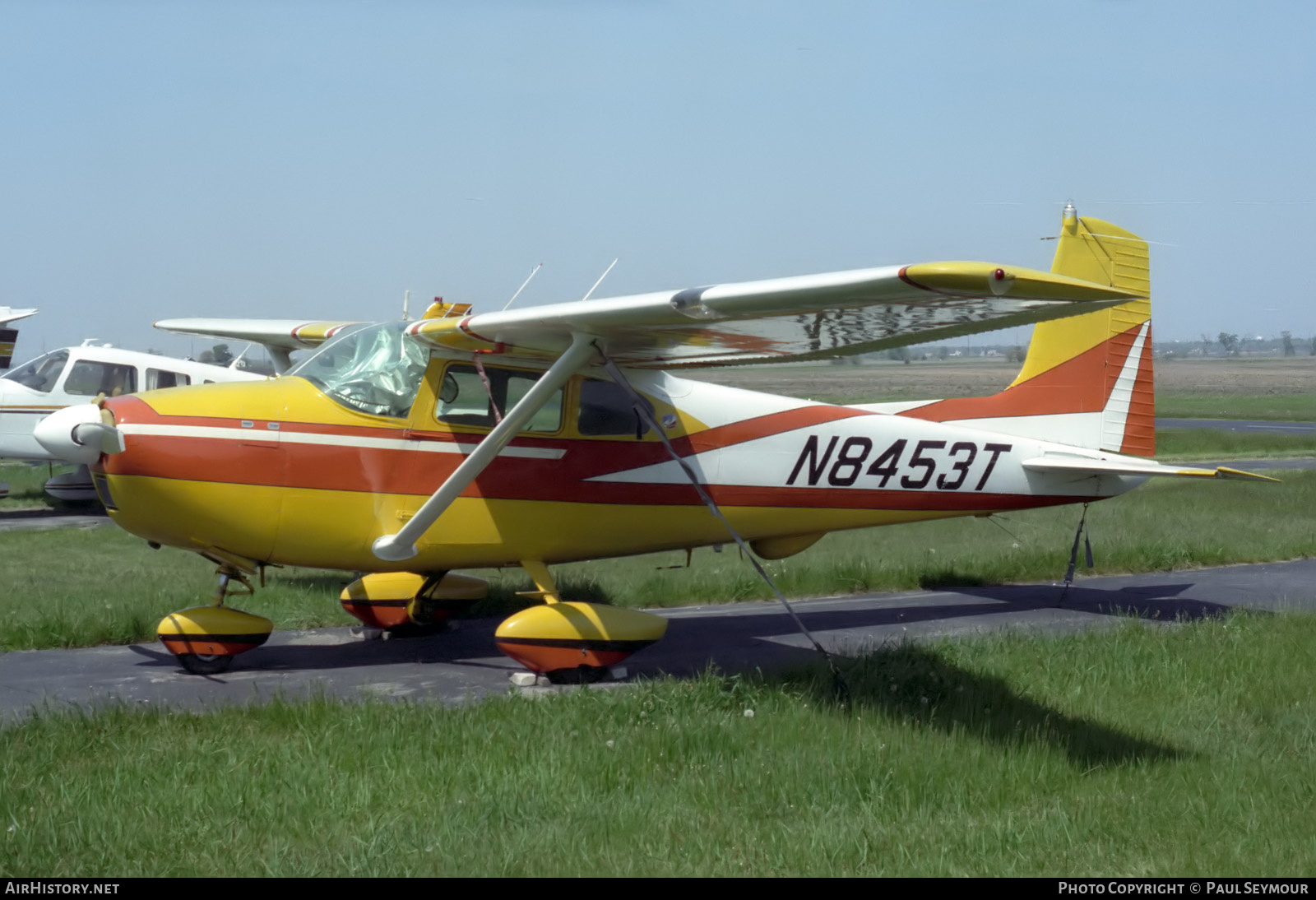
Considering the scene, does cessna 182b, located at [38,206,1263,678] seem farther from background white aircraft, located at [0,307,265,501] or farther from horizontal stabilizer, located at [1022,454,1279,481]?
background white aircraft, located at [0,307,265,501]

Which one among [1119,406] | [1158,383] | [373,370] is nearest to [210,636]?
[373,370]

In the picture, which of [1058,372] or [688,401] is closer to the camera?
[688,401]

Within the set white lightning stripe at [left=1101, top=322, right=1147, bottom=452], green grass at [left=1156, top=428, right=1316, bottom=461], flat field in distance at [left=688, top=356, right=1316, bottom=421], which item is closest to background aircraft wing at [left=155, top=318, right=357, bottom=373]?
white lightning stripe at [left=1101, top=322, right=1147, bottom=452]

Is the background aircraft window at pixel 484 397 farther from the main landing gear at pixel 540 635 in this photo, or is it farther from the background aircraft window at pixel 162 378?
the background aircraft window at pixel 162 378

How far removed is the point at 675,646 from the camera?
9.15 meters

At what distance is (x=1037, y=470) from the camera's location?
33.5 ft

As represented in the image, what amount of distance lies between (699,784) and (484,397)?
372 cm

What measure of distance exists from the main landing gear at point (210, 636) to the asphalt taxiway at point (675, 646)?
0.35 ft

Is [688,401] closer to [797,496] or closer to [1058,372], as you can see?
[797,496]

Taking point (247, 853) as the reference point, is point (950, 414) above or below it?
above

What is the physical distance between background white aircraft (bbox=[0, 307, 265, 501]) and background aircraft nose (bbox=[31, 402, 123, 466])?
37.5 feet

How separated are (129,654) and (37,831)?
4.09 meters

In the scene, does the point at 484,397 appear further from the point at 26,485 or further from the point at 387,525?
the point at 26,485
